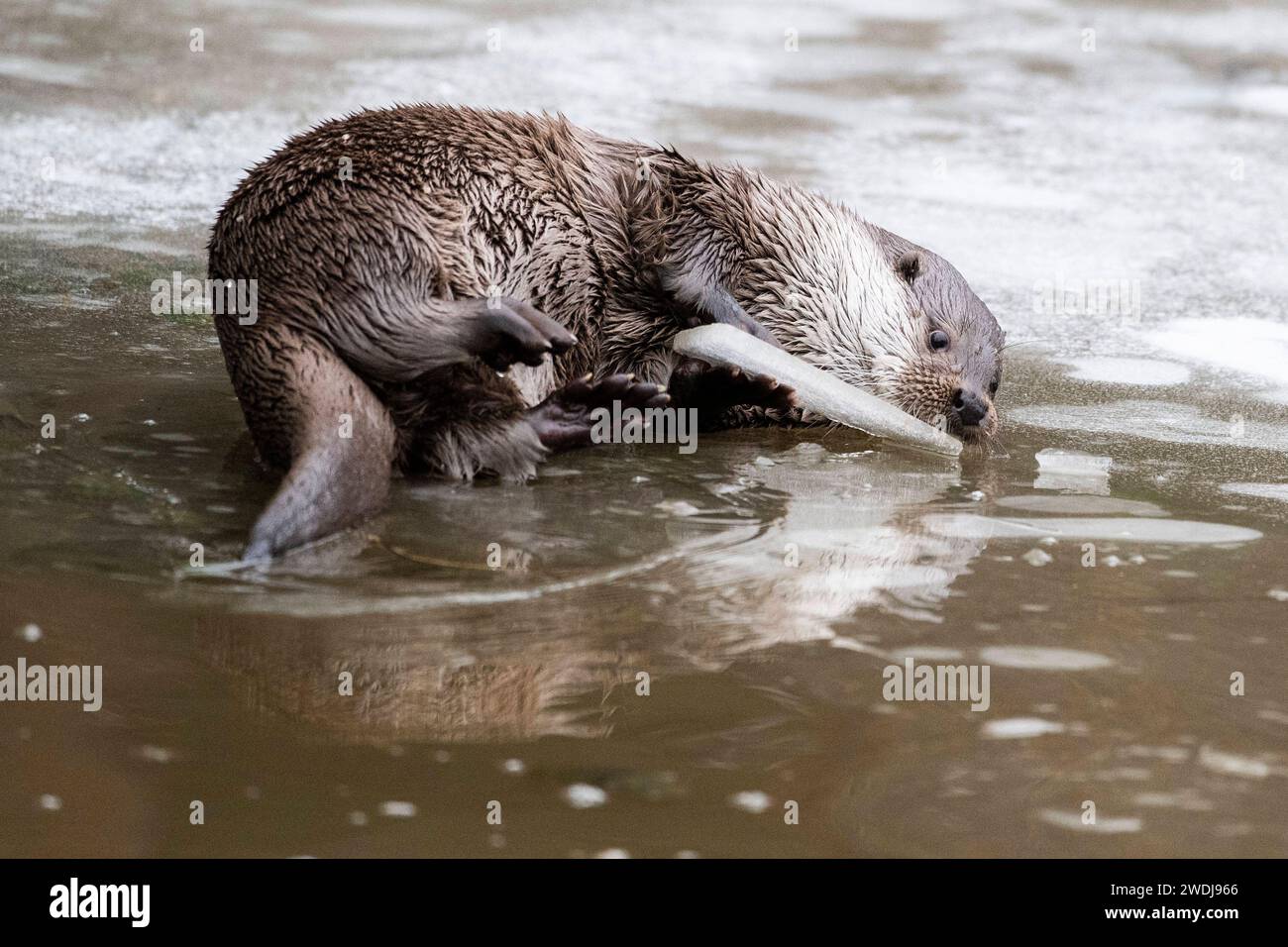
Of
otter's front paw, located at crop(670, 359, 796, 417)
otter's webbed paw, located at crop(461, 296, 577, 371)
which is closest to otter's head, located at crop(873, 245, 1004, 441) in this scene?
otter's front paw, located at crop(670, 359, 796, 417)

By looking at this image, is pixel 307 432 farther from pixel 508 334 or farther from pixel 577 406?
pixel 577 406

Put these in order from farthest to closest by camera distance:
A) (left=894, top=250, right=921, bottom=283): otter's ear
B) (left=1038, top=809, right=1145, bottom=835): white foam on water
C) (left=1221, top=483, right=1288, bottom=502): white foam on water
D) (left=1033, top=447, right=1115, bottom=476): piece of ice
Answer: (left=894, top=250, right=921, bottom=283): otter's ear < (left=1033, top=447, right=1115, bottom=476): piece of ice < (left=1221, top=483, right=1288, bottom=502): white foam on water < (left=1038, top=809, right=1145, bottom=835): white foam on water

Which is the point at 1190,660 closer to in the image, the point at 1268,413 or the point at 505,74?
the point at 1268,413

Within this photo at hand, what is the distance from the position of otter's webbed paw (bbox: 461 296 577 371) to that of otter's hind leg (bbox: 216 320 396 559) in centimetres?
21

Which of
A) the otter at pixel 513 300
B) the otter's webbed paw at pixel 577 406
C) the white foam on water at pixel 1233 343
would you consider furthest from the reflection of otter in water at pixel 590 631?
the white foam on water at pixel 1233 343

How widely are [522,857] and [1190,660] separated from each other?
1.10 m

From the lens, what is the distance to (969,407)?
11.6ft

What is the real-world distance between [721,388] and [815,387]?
0.72ft

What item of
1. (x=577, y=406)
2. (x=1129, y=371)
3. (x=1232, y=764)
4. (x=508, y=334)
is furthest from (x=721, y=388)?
(x=1232, y=764)

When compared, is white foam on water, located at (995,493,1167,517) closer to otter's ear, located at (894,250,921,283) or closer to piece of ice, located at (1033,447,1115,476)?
piece of ice, located at (1033,447,1115,476)

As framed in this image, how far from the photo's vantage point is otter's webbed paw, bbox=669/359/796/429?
3.37 m

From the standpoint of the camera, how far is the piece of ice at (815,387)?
3.38 meters

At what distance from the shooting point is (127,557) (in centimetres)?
248
